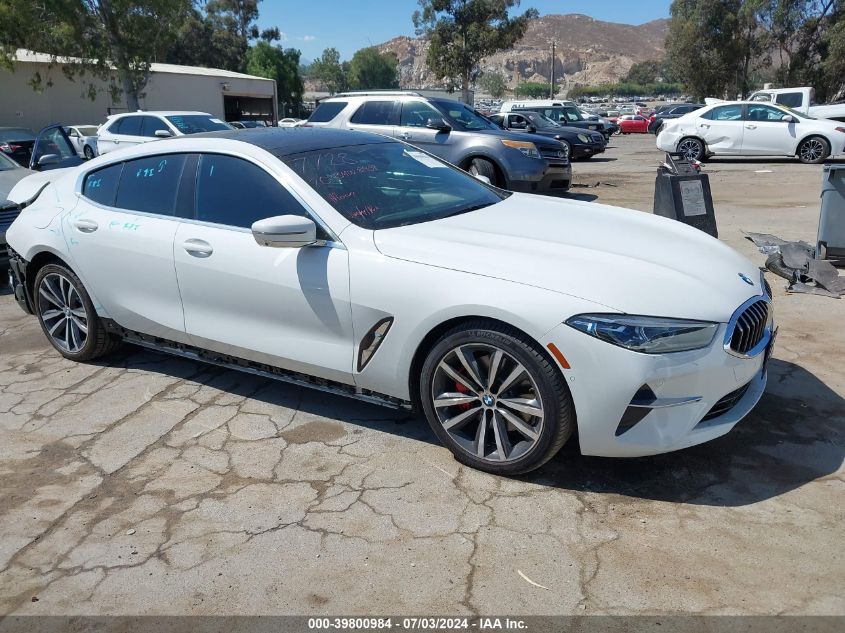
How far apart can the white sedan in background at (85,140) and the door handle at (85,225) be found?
52.4 ft

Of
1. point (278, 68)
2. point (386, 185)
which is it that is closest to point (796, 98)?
point (386, 185)

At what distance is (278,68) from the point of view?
66.3 meters

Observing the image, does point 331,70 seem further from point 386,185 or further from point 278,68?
point 386,185

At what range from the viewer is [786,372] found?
4.52m

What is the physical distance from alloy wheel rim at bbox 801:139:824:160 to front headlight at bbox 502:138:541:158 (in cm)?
988

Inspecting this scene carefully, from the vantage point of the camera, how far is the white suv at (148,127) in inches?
586

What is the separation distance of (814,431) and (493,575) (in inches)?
82.6

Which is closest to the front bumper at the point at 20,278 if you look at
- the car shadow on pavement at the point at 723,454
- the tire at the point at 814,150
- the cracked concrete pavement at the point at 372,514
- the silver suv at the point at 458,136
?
the cracked concrete pavement at the point at 372,514

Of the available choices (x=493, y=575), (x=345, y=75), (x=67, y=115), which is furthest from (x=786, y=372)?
(x=345, y=75)

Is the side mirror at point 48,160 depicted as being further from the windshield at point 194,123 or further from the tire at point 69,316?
the windshield at point 194,123

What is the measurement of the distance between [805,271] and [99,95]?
3649 cm

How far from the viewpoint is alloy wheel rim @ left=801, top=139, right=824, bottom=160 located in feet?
55.1

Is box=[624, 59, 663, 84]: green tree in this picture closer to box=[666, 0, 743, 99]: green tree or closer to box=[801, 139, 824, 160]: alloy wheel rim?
box=[666, 0, 743, 99]: green tree

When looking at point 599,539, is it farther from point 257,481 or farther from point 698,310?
point 257,481
